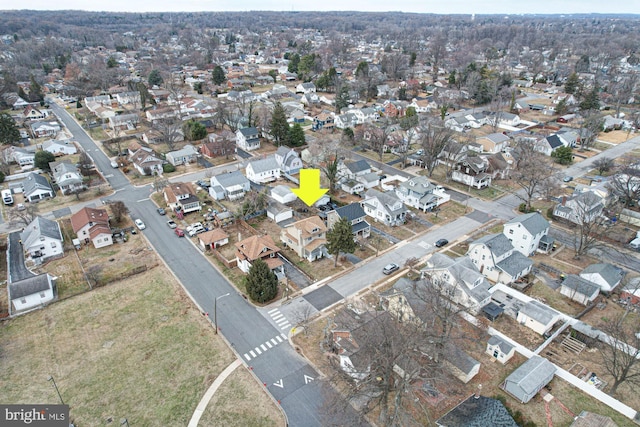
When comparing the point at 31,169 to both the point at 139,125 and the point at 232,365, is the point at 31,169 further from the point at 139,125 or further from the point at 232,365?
the point at 232,365

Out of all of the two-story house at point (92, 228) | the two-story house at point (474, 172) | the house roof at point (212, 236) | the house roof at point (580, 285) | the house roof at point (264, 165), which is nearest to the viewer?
the house roof at point (580, 285)

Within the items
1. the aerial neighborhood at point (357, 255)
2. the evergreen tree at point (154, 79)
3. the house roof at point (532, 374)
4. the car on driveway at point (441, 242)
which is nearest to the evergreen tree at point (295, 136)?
the aerial neighborhood at point (357, 255)

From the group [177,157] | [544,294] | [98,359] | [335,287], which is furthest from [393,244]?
[177,157]

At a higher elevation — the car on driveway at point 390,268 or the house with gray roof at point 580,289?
the house with gray roof at point 580,289

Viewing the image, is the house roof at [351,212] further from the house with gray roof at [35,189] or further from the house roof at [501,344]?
the house with gray roof at [35,189]

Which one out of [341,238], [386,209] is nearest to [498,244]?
[386,209]
